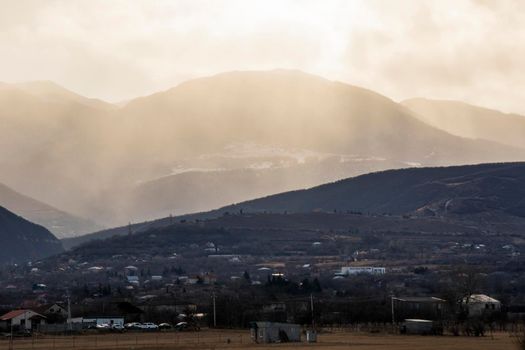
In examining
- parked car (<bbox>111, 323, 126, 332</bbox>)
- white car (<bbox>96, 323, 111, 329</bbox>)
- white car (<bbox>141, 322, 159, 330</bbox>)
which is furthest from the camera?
white car (<bbox>96, 323, 111, 329</bbox>)

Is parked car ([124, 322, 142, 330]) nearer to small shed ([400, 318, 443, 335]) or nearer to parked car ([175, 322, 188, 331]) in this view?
parked car ([175, 322, 188, 331])

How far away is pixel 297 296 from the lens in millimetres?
167750

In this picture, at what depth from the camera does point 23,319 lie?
13212cm

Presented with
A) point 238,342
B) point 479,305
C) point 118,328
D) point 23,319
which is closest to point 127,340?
point 238,342

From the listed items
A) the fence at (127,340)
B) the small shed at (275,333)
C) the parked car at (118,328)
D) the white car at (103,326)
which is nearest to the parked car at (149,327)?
the parked car at (118,328)

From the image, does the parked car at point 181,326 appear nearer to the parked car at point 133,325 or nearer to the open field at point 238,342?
the parked car at point 133,325

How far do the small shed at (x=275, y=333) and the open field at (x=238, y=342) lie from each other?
108 centimetres

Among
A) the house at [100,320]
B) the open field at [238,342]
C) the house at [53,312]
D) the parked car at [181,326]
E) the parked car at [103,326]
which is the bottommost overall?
the open field at [238,342]

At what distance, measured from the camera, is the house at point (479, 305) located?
13738 centimetres

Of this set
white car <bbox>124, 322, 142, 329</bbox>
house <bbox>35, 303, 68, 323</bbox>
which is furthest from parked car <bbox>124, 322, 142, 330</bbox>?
house <bbox>35, 303, 68, 323</bbox>

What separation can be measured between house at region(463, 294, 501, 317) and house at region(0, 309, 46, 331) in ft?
138

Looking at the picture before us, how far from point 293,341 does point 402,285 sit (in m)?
99.5

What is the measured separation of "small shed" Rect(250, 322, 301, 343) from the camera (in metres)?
99.4

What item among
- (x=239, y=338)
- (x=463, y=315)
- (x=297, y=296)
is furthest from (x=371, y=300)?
(x=239, y=338)
